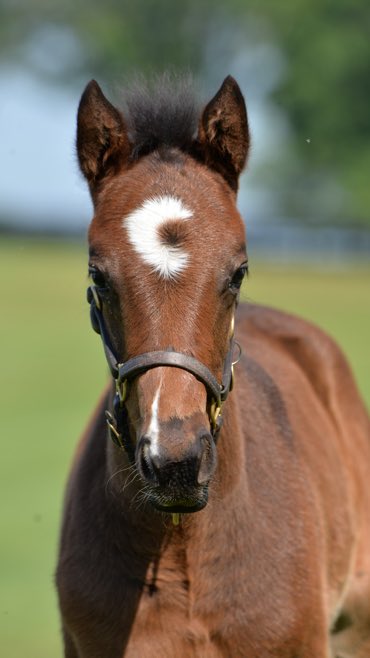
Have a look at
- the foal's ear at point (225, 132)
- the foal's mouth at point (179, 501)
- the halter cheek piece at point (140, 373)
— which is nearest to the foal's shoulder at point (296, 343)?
the foal's ear at point (225, 132)

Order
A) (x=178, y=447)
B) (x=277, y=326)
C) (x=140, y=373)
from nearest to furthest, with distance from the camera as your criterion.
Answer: (x=178, y=447), (x=140, y=373), (x=277, y=326)

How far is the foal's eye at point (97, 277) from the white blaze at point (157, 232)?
18 cm

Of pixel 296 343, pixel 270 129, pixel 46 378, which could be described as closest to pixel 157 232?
pixel 296 343

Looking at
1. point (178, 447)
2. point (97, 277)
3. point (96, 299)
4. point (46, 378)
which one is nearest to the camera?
point (178, 447)

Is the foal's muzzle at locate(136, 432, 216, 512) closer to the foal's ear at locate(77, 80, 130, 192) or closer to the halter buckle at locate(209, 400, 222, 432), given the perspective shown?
the halter buckle at locate(209, 400, 222, 432)

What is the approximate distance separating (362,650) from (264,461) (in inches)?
67.9

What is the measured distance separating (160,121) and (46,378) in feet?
51.1

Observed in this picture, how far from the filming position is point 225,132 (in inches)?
175

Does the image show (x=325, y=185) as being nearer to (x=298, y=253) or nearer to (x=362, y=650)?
(x=298, y=253)

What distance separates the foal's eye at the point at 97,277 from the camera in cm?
411

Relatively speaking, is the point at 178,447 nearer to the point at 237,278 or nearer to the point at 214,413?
the point at 214,413

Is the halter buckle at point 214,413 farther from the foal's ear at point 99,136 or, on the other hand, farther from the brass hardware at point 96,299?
the foal's ear at point 99,136

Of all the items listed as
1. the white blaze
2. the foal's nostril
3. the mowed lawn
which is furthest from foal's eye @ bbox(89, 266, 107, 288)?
the mowed lawn

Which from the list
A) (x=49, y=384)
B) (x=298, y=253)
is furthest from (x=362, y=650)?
(x=298, y=253)
